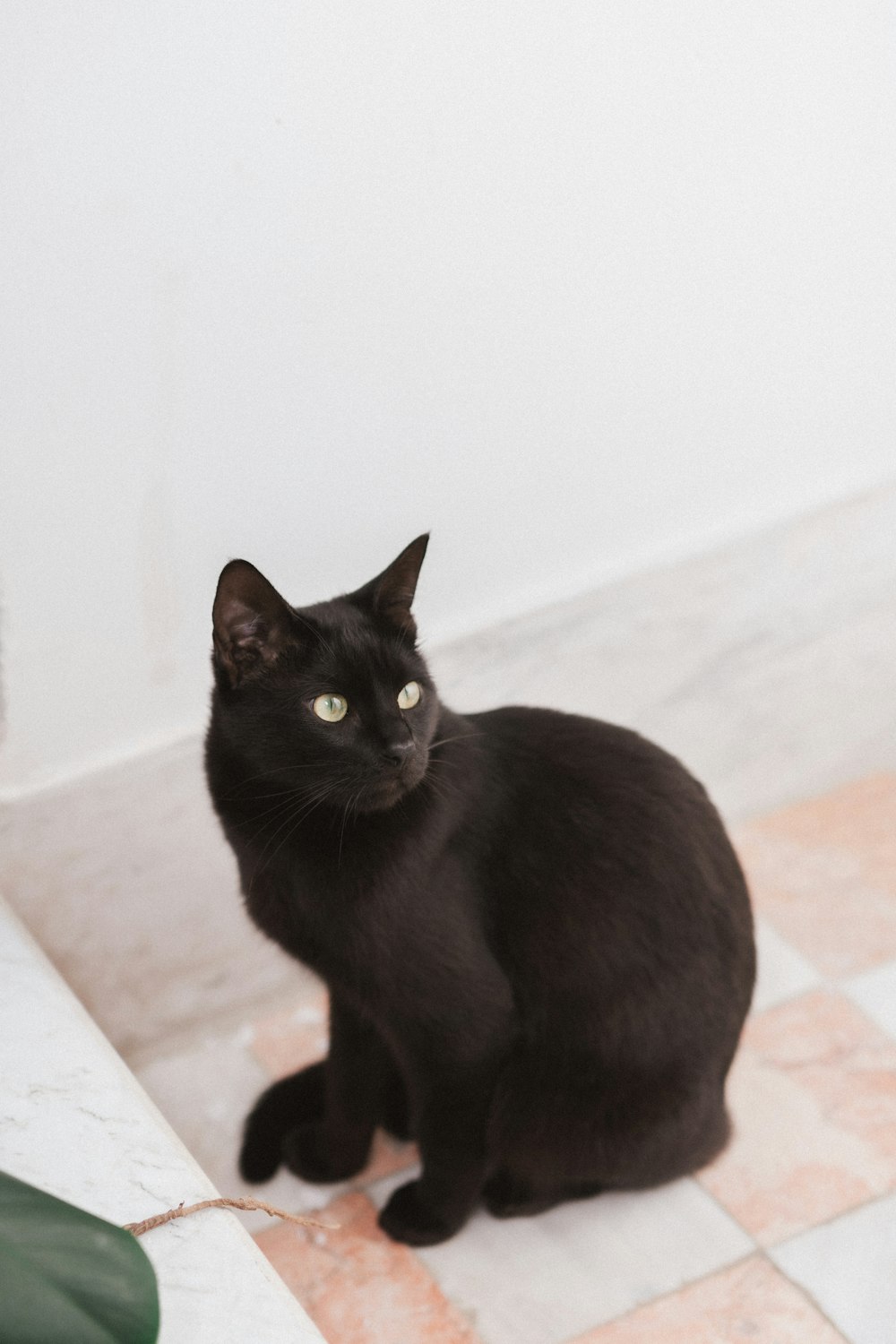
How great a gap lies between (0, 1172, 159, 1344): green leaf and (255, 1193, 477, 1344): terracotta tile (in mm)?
593

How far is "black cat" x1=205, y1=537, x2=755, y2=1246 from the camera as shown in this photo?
1029 millimetres

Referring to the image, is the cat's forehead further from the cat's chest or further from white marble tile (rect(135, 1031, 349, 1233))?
white marble tile (rect(135, 1031, 349, 1233))

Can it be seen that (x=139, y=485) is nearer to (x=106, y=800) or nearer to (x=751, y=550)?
(x=106, y=800)

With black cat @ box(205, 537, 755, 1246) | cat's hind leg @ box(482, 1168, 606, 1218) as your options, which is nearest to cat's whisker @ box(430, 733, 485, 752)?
black cat @ box(205, 537, 755, 1246)

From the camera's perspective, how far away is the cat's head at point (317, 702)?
3.31ft

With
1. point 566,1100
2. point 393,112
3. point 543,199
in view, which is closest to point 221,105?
point 393,112

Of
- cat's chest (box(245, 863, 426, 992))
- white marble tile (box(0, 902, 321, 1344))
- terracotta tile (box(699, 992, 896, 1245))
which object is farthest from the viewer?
terracotta tile (box(699, 992, 896, 1245))

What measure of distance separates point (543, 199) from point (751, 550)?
0.52 m

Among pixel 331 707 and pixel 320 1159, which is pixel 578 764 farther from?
pixel 320 1159

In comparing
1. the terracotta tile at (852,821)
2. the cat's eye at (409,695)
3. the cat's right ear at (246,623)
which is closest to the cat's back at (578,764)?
the cat's eye at (409,695)

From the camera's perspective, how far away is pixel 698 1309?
1185 millimetres

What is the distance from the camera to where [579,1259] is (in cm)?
124

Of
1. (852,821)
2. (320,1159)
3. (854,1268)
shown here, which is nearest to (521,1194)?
(320,1159)

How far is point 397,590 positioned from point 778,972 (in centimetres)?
79
